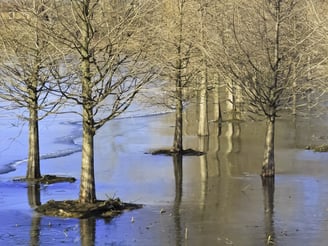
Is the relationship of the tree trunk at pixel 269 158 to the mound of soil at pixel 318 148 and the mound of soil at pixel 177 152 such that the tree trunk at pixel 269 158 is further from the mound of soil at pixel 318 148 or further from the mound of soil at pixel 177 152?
the mound of soil at pixel 318 148

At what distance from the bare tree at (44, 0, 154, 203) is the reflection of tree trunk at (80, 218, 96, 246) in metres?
1.23

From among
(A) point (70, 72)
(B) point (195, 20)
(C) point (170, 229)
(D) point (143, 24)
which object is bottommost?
(C) point (170, 229)

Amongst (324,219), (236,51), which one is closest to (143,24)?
(236,51)

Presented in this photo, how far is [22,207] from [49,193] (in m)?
1.78

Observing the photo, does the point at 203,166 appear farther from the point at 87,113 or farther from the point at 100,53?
the point at 87,113

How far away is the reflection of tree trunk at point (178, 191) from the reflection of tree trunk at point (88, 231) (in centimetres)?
135

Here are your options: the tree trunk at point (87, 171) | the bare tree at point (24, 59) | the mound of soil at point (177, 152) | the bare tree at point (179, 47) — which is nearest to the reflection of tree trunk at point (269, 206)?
the tree trunk at point (87, 171)

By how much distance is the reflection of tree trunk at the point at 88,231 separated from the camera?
396 inches

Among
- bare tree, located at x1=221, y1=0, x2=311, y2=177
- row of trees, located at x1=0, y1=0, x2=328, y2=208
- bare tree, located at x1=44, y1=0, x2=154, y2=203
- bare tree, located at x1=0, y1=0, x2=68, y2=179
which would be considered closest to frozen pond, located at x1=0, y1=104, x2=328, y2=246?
row of trees, located at x1=0, y1=0, x2=328, y2=208

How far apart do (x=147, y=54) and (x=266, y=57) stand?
480 centimetres

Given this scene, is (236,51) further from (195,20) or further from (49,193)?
(49,193)

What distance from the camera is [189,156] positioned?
835 inches

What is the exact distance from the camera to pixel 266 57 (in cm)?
1708

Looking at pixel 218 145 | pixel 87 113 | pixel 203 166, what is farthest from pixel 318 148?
pixel 87 113
